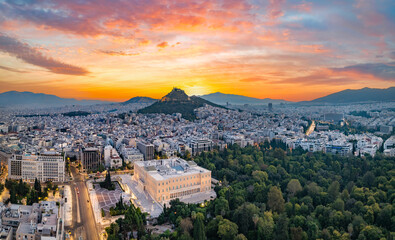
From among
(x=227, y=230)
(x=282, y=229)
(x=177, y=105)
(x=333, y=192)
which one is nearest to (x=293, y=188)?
(x=333, y=192)

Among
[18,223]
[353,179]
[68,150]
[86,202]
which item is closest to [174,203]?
[86,202]

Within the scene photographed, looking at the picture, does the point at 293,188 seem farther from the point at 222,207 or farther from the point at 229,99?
the point at 229,99

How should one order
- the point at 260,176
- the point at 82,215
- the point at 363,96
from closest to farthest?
the point at 82,215 < the point at 260,176 < the point at 363,96

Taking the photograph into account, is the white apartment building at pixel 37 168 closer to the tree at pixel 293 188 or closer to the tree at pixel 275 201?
the tree at pixel 275 201

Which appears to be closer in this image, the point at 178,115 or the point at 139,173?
the point at 139,173

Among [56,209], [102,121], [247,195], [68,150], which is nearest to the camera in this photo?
[56,209]

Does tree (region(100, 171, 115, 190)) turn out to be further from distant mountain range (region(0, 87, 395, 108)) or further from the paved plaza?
distant mountain range (region(0, 87, 395, 108))

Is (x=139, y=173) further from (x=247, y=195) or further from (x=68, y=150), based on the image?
(x=68, y=150)
